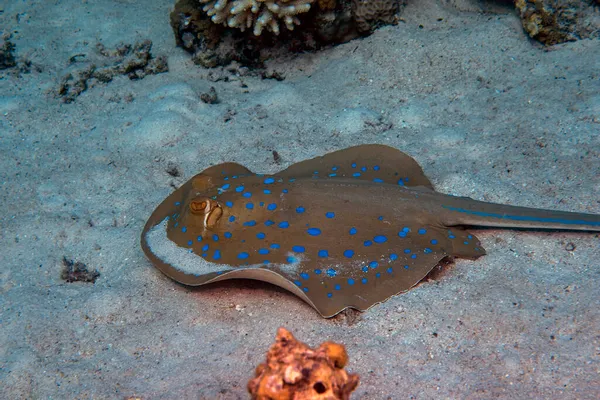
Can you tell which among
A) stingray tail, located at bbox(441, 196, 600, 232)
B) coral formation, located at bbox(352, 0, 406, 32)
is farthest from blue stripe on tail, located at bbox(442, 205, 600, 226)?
coral formation, located at bbox(352, 0, 406, 32)

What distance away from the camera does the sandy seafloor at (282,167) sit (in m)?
2.84

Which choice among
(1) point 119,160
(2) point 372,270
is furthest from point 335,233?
(1) point 119,160

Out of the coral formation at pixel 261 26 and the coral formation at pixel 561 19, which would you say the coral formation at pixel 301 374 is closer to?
the coral formation at pixel 261 26

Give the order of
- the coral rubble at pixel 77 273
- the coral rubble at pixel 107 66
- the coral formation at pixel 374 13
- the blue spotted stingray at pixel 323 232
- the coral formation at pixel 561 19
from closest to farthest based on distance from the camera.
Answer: the blue spotted stingray at pixel 323 232 < the coral rubble at pixel 77 273 < the coral formation at pixel 561 19 < the coral formation at pixel 374 13 < the coral rubble at pixel 107 66

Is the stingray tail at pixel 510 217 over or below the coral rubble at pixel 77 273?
over

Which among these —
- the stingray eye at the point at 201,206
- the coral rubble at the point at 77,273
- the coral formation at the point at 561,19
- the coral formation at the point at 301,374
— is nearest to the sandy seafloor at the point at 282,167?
the coral rubble at the point at 77,273

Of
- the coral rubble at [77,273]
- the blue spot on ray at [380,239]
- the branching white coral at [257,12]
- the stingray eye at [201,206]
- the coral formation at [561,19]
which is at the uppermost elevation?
the coral formation at [561,19]

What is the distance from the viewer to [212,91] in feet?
19.7

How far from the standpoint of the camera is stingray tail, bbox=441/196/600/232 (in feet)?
11.4

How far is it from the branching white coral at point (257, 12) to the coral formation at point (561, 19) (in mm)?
3110

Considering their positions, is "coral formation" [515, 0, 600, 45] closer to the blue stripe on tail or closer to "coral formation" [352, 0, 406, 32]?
"coral formation" [352, 0, 406, 32]

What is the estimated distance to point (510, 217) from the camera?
140 inches

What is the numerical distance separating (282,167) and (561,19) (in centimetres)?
445

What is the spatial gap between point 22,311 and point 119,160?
7.64 ft
